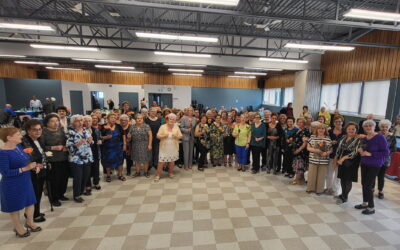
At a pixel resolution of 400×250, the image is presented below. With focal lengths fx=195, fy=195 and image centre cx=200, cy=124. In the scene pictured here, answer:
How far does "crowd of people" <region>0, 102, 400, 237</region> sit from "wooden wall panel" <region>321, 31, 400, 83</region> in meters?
3.58

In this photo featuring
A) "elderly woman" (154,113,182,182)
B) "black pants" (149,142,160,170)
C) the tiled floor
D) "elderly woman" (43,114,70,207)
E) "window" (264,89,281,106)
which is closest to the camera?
the tiled floor

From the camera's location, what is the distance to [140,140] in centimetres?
418

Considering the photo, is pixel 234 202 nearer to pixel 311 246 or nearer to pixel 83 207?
pixel 311 246

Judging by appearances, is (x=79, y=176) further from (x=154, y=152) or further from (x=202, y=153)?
(x=202, y=153)

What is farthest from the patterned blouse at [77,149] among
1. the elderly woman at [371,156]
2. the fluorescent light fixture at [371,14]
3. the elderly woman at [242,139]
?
the fluorescent light fixture at [371,14]

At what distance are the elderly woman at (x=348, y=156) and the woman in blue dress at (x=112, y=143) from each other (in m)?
4.13

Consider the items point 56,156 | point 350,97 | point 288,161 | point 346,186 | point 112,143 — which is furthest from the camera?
point 350,97

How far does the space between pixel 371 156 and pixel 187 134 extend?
11.1 ft

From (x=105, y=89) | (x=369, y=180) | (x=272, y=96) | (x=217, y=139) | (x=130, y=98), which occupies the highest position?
(x=105, y=89)

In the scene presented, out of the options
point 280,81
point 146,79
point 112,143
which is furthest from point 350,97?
point 146,79

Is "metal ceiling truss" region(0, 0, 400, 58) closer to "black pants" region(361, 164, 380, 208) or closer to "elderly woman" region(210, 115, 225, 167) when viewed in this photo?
"elderly woman" region(210, 115, 225, 167)

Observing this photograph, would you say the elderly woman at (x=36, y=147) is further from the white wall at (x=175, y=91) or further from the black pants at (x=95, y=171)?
the white wall at (x=175, y=91)

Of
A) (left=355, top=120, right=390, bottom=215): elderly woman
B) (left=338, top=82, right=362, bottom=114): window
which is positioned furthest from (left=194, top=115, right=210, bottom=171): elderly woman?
(left=338, top=82, right=362, bottom=114): window

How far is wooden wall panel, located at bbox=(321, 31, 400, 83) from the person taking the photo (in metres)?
6.59
